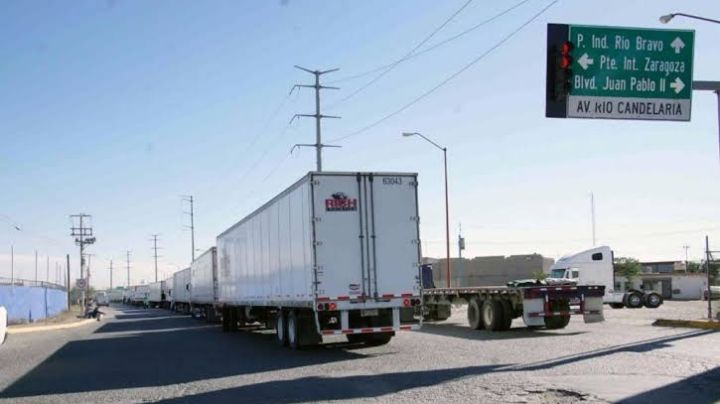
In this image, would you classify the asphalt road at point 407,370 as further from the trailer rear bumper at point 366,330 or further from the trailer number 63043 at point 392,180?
the trailer number 63043 at point 392,180

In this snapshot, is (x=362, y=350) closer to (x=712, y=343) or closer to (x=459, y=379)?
(x=459, y=379)

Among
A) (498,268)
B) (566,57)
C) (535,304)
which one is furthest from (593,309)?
(498,268)

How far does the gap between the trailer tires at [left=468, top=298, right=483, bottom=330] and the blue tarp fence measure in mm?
28466

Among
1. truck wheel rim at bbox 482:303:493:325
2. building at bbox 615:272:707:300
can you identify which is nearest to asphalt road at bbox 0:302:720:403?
truck wheel rim at bbox 482:303:493:325

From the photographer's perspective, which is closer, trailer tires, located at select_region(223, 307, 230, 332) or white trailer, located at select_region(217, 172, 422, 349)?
white trailer, located at select_region(217, 172, 422, 349)

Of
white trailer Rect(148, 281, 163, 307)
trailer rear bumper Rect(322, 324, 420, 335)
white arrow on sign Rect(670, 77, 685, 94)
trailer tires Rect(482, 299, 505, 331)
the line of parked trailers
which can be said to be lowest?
white trailer Rect(148, 281, 163, 307)

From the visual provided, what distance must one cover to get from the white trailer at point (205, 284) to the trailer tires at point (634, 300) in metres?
22.3

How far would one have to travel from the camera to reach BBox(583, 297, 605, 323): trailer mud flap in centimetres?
2197

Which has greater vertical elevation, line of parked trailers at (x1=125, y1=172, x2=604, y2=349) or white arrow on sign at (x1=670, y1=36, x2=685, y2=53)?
white arrow on sign at (x1=670, y1=36, x2=685, y2=53)

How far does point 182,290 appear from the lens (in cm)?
5809

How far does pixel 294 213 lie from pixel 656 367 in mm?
8969

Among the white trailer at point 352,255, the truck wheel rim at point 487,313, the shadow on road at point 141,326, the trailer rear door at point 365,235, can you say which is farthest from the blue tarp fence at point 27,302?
the trailer rear door at point 365,235

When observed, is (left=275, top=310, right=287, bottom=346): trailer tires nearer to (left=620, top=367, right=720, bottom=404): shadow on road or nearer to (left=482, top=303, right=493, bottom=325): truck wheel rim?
(left=482, top=303, right=493, bottom=325): truck wheel rim

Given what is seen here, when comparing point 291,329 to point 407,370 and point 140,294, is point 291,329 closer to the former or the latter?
point 407,370
